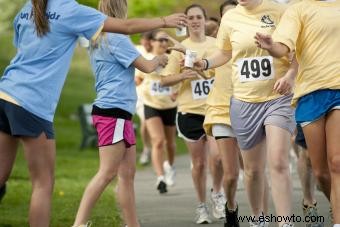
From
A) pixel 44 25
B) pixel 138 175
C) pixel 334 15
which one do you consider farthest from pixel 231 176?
pixel 138 175

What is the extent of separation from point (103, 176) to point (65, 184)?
7107 mm

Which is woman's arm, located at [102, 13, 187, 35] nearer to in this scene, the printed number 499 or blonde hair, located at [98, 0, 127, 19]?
blonde hair, located at [98, 0, 127, 19]

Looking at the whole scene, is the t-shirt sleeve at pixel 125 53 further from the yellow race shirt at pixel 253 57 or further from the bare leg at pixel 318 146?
the bare leg at pixel 318 146

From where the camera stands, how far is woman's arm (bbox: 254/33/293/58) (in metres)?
8.05

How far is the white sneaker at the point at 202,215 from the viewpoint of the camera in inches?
441

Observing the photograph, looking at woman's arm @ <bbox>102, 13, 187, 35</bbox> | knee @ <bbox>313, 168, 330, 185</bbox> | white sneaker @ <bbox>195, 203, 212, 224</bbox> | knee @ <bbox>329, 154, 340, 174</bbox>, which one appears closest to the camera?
woman's arm @ <bbox>102, 13, 187, 35</bbox>

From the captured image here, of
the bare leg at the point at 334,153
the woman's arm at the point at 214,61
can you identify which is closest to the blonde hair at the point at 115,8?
the woman's arm at the point at 214,61

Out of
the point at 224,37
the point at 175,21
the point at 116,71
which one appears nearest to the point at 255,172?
the point at 224,37

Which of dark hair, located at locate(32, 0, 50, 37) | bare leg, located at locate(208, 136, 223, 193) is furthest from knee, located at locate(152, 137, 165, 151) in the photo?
dark hair, located at locate(32, 0, 50, 37)

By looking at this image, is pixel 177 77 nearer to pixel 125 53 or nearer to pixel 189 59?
pixel 189 59

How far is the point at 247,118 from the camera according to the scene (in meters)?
9.34

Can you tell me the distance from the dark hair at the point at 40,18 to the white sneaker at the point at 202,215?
399cm

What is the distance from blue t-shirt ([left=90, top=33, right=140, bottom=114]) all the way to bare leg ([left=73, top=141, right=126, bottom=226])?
0.37 metres

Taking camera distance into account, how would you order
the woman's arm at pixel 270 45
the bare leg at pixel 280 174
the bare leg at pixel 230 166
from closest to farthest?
the woman's arm at pixel 270 45, the bare leg at pixel 280 174, the bare leg at pixel 230 166
